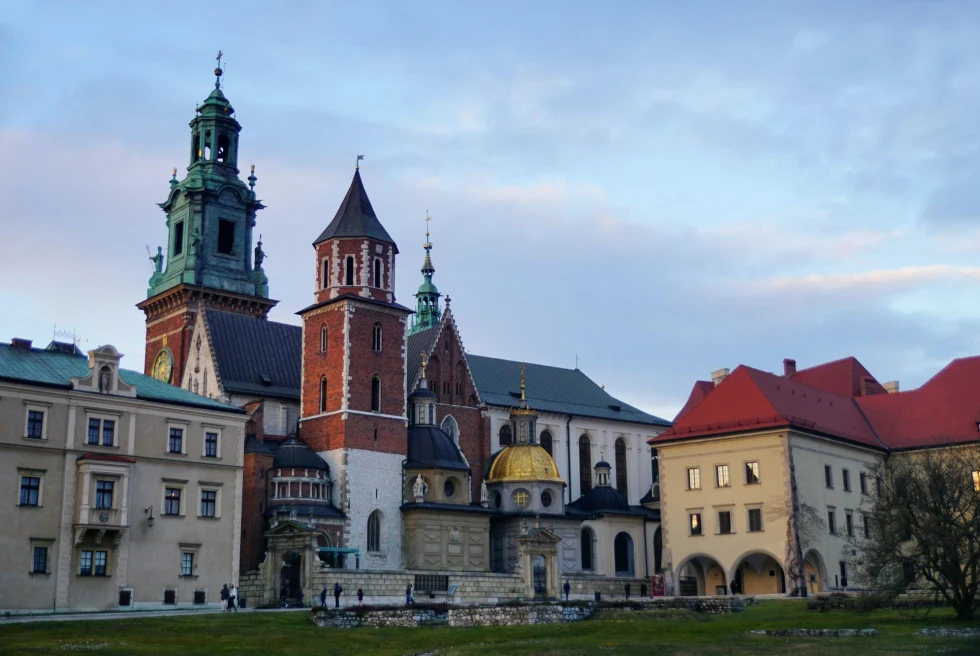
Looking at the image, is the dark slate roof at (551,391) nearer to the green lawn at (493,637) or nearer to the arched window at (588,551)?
the arched window at (588,551)

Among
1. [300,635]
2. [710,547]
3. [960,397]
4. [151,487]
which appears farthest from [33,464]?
[960,397]

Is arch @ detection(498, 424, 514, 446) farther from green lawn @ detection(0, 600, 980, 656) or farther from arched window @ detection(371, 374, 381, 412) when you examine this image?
green lawn @ detection(0, 600, 980, 656)

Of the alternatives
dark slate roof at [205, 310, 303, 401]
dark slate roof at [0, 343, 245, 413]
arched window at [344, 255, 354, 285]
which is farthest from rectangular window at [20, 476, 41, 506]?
arched window at [344, 255, 354, 285]

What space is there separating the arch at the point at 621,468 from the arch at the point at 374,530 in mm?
27059

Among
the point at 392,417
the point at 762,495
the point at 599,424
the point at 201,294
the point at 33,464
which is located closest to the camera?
the point at 33,464

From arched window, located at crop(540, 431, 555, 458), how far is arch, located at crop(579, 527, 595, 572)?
26.0 feet

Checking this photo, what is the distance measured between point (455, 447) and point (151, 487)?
2388 cm

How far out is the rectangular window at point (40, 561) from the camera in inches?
1967

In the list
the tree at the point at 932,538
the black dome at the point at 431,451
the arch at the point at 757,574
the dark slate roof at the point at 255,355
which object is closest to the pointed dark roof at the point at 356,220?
the dark slate roof at the point at 255,355

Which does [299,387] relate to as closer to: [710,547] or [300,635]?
[710,547]

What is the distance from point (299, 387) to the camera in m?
73.1

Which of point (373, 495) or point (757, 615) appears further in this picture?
point (373, 495)

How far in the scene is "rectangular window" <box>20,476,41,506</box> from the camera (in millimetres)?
50219

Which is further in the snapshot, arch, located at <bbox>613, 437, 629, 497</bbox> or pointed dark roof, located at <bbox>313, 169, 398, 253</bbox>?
arch, located at <bbox>613, 437, 629, 497</bbox>
